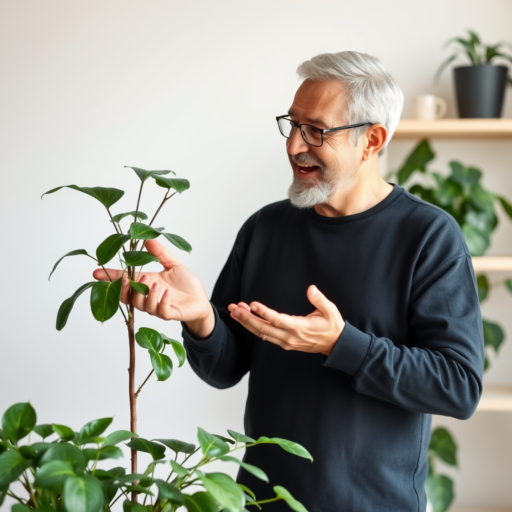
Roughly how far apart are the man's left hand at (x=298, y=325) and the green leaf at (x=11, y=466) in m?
0.50

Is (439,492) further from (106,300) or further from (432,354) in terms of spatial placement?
(106,300)

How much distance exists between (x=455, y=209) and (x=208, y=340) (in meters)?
1.19

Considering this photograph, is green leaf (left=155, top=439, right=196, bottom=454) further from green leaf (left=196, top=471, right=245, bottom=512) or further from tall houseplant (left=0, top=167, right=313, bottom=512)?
green leaf (left=196, top=471, right=245, bottom=512)

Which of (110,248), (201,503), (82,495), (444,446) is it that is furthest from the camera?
(444,446)

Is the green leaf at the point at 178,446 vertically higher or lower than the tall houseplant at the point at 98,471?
lower

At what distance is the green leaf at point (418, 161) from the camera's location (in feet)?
7.01

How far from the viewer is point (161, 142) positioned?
2.42 m

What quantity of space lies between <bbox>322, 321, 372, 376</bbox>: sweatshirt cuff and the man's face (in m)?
0.33

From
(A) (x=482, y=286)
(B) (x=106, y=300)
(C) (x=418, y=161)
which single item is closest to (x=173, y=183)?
(B) (x=106, y=300)

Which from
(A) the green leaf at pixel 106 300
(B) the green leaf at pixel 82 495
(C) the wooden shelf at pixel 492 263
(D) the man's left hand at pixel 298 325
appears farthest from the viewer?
(C) the wooden shelf at pixel 492 263

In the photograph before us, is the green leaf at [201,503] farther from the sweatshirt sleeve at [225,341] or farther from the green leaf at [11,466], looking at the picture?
the sweatshirt sleeve at [225,341]

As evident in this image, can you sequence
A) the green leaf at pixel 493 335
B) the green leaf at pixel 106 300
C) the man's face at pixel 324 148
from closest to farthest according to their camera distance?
the green leaf at pixel 106 300 < the man's face at pixel 324 148 < the green leaf at pixel 493 335

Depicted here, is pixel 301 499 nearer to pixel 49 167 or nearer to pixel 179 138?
pixel 179 138

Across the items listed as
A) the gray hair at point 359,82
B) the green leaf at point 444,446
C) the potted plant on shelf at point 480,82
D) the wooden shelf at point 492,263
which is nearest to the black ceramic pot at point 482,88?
the potted plant on shelf at point 480,82
